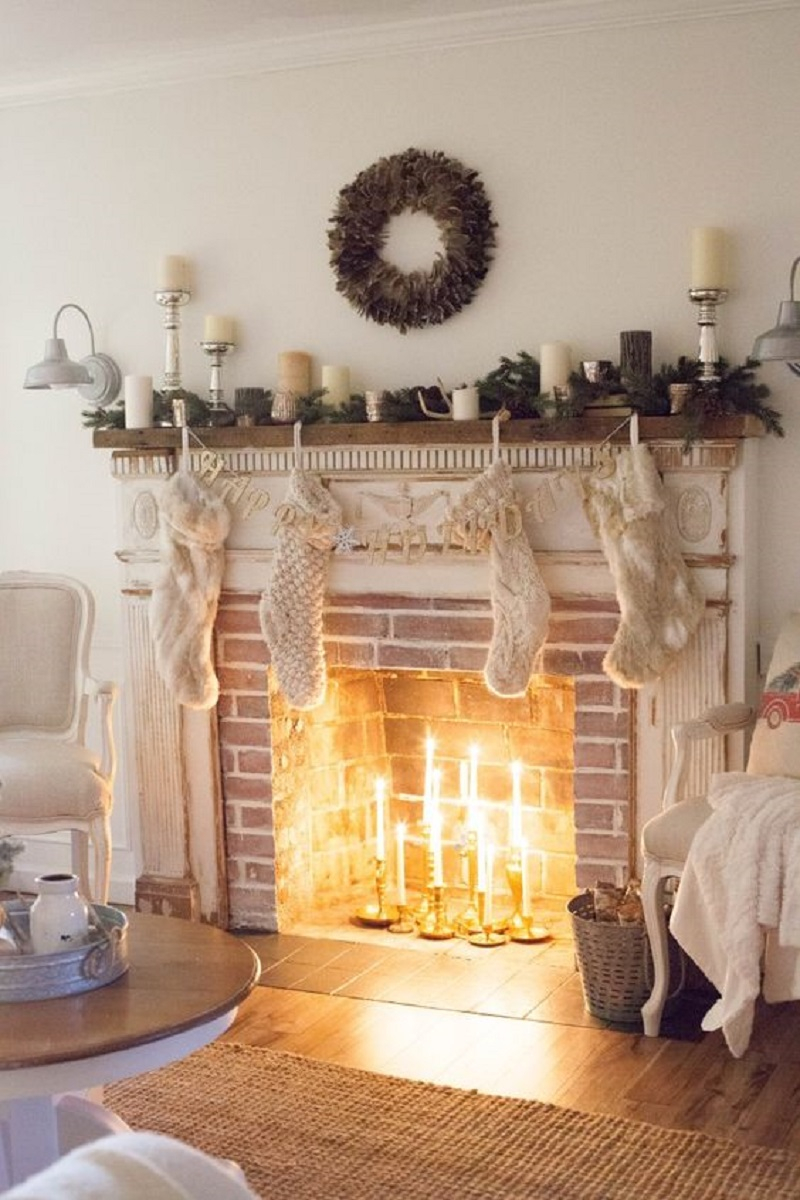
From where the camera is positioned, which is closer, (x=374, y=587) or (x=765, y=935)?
(x=765, y=935)

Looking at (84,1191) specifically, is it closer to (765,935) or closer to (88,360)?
(765,935)

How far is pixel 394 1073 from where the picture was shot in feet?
11.5

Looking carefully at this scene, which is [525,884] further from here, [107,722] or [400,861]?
[107,722]

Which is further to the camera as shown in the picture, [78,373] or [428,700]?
[428,700]

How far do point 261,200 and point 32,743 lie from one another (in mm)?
1670

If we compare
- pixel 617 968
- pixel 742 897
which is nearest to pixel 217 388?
pixel 617 968

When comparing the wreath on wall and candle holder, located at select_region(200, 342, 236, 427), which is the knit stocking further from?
the wreath on wall

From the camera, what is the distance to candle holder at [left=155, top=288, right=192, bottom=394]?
4.55 metres

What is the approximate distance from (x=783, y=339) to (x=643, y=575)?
67cm

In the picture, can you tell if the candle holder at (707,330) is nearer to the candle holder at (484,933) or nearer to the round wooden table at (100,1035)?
the candle holder at (484,933)

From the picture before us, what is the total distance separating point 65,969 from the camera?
2684 millimetres

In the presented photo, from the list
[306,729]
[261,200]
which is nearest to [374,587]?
[306,729]

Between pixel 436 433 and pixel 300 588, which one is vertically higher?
pixel 436 433

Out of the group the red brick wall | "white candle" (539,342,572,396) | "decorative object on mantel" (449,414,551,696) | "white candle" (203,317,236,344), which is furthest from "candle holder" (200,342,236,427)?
"white candle" (539,342,572,396)
